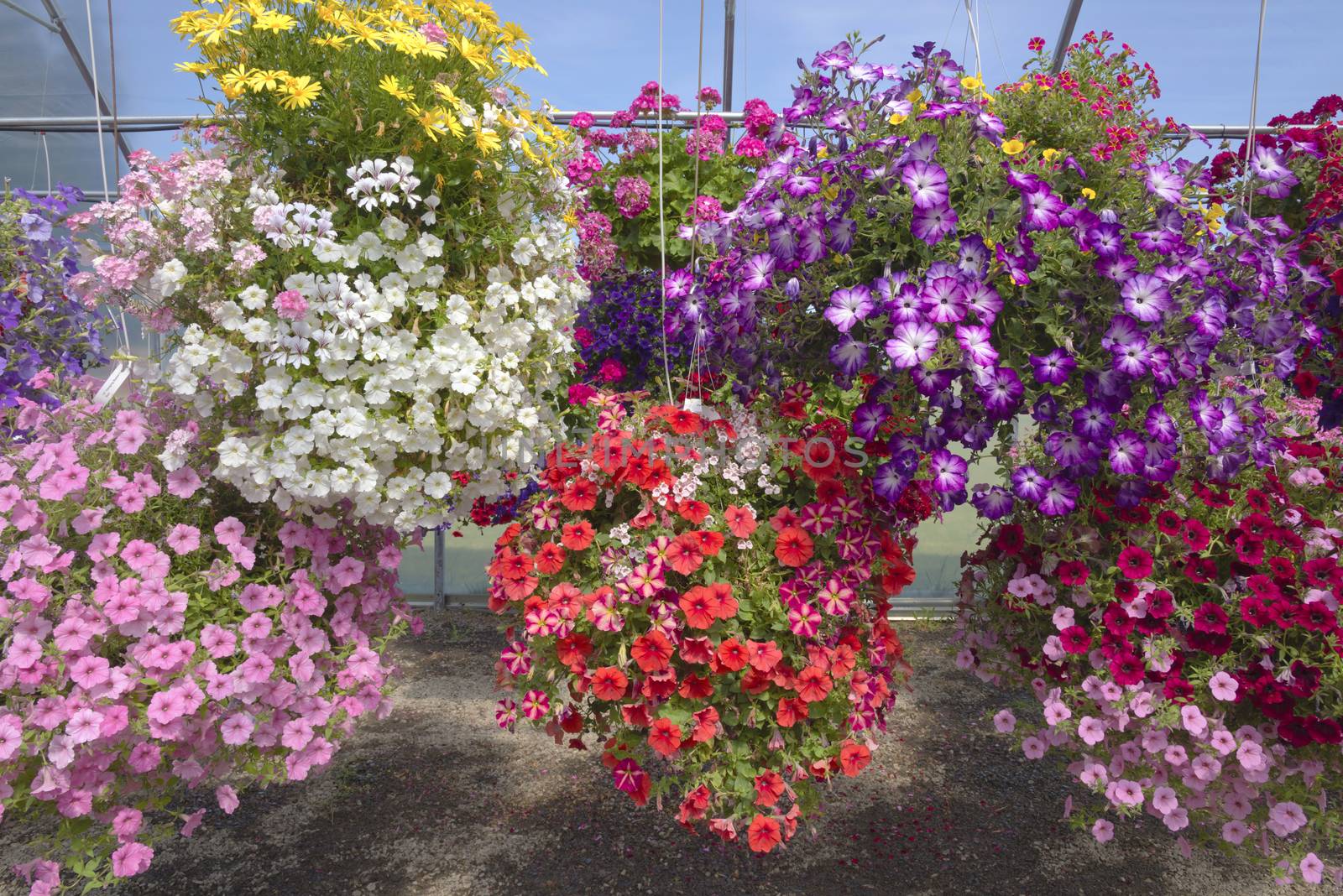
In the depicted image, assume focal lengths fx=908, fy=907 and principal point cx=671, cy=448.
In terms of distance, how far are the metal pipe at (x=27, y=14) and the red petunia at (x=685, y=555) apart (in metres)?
5.15

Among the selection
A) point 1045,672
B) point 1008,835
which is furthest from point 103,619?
point 1008,835

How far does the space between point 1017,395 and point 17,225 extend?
2856mm

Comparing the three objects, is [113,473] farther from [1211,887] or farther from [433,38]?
[1211,887]

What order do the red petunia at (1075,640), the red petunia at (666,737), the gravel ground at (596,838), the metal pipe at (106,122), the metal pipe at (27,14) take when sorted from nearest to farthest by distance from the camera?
the red petunia at (666,737) < the red petunia at (1075,640) < the gravel ground at (596,838) < the metal pipe at (106,122) < the metal pipe at (27,14)

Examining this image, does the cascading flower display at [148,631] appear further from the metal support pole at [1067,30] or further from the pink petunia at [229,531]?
the metal support pole at [1067,30]

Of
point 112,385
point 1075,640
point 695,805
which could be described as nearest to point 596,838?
point 695,805

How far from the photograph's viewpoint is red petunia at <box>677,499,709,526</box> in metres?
1.83

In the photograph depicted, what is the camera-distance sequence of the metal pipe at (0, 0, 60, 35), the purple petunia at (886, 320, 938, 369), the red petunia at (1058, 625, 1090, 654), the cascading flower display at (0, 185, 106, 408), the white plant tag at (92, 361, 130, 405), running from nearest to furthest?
1. the purple petunia at (886, 320, 938, 369)
2. the red petunia at (1058, 625, 1090, 654)
3. the white plant tag at (92, 361, 130, 405)
4. the cascading flower display at (0, 185, 106, 408)
5. the metal pipe at (0, 0, 60, 35)

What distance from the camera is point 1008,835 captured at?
259cm

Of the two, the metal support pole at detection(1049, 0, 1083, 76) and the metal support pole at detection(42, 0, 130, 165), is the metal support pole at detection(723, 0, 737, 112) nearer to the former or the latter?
the metal support pole at detection(1049, 0, 1083, 76)

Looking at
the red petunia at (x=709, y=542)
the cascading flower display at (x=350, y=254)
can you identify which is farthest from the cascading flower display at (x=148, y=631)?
the red petunia at (x=709, y=542)

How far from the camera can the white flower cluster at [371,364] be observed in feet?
5.73

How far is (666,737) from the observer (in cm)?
170

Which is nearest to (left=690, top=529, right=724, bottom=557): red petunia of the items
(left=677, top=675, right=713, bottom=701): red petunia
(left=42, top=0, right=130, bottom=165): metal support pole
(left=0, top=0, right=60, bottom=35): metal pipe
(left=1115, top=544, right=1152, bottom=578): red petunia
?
(left=677, top=675, right=713, bottom=701): red petunia
